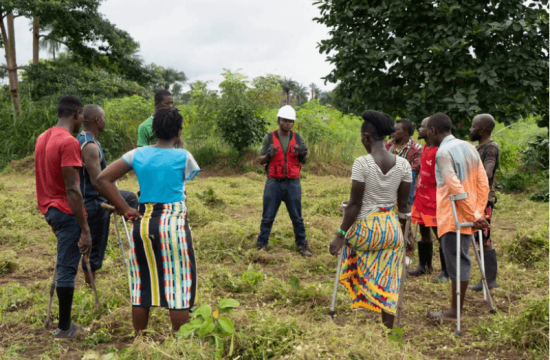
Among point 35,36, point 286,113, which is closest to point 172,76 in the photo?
point 35,36

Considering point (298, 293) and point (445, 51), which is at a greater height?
point (445, 51)

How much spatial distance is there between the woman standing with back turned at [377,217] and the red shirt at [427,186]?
1627 millimetres

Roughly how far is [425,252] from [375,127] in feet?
8.53

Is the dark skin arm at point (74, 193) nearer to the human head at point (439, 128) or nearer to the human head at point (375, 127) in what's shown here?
the human head at point (375, 127)

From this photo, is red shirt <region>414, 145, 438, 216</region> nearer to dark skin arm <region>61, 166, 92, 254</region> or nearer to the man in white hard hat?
the man in white hard hat

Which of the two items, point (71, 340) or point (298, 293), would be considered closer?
point (71, 340)

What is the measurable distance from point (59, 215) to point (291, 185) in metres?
2.97

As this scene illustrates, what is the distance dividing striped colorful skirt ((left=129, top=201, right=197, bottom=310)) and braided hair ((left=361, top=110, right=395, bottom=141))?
146cm

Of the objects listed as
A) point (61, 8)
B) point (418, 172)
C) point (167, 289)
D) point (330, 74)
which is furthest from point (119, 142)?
point (167, 289)

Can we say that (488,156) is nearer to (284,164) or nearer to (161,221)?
(284,164)

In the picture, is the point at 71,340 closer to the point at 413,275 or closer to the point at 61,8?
the point at 413,275

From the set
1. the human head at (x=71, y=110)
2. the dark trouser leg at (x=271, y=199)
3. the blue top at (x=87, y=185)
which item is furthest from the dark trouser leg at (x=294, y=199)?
the human head at (x=71, y=110)

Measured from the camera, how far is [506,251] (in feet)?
18.8

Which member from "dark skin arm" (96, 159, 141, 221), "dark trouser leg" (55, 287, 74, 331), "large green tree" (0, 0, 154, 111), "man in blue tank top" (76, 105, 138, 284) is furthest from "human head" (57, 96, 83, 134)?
"large green tree" (0, 0, 154, 111)
